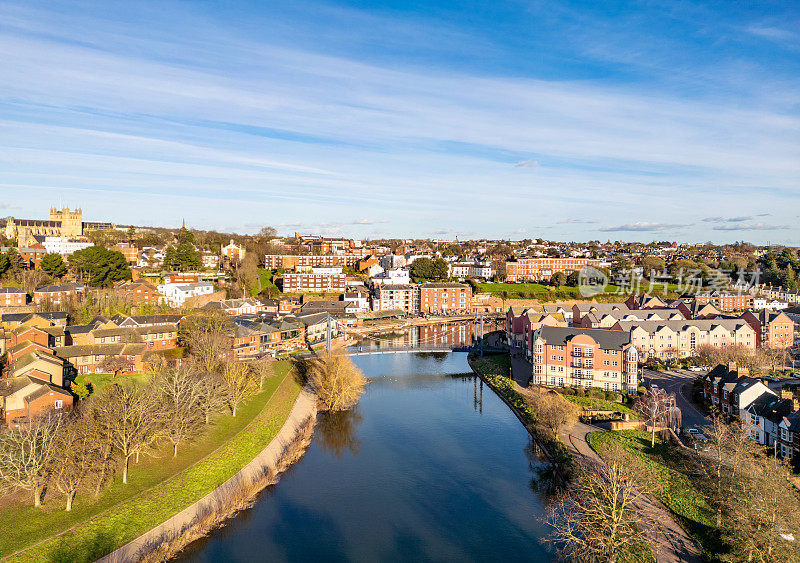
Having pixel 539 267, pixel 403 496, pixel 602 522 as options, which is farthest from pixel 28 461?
pixel 539 267

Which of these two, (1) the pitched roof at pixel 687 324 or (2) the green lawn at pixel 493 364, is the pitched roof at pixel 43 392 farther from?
(1) the pitched roof at pixel 687 324

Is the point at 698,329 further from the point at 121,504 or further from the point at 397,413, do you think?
the point at 121,504

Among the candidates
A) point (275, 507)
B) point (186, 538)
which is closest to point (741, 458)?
point (275, 507)

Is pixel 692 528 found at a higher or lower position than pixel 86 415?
lower

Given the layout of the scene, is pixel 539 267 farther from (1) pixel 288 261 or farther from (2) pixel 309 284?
(1) pixel 288 261

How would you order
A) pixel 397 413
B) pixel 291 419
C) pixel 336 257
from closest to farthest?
pixel 291 419 < pixel 397 413 < pixel 336 257

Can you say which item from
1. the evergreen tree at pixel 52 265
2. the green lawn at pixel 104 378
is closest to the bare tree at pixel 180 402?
the green lawn at pixel 104 378
